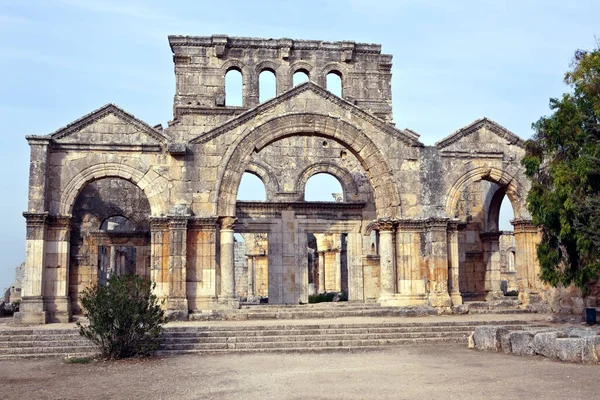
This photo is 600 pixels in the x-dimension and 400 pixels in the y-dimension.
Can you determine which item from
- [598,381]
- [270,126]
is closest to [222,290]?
[270,126]

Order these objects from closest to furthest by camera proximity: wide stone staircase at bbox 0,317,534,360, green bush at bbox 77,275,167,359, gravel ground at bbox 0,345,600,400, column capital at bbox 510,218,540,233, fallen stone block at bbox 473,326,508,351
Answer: gravel ground at bbox 0,345,600,400 → green bush at bbox 77,275,167,359 → fallen stone block at bbox 473,326,508,351 → wide stone staircase at bbox 0,317,534,360 → column capital at bbox 510,218,540,233

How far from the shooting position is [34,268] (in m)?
18.4

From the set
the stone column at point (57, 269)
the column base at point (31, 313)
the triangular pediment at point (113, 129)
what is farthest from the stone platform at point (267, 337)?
the triangular pediment at point (113, 129)

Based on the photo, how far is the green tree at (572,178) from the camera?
44.2ft

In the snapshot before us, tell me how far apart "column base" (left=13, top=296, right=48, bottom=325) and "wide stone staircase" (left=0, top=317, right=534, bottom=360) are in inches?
88.1

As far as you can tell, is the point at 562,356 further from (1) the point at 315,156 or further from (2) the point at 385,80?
(2) the point at 385,80

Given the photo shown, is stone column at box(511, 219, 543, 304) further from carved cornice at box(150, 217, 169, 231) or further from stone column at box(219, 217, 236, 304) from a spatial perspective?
carved cornice at box(150, 217, 169, 231)

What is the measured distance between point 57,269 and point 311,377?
10.9 m

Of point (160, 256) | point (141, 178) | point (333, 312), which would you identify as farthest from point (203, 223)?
point (333, 312)

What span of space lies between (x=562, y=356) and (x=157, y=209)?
11.9 metres

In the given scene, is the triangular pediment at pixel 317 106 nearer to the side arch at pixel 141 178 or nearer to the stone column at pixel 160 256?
the side arch at pixel 141 178

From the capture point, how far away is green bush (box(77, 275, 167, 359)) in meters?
13.1

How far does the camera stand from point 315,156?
26.8m

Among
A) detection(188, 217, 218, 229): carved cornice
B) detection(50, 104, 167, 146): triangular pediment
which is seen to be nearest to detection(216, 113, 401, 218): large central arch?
detection(188, 217, 218, 229): carved cornice
